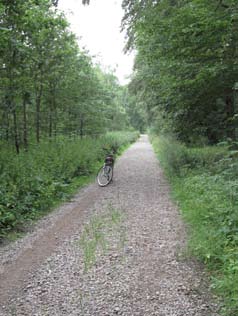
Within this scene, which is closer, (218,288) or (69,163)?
(218,288)

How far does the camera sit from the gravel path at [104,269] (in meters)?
3.75

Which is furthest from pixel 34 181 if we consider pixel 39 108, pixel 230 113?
pixel 230 113

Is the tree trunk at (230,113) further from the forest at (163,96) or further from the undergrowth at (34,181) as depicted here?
the undergrowth at (34,181)

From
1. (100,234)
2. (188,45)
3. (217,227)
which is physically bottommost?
(100,234)

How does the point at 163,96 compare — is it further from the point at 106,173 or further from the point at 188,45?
the point at 106,173

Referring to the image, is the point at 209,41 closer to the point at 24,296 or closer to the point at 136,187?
the point at 136,187

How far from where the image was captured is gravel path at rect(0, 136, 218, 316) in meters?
3.75

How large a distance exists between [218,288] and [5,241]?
157 inches

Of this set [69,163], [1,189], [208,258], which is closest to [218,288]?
[208,258]

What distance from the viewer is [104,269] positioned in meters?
4.73

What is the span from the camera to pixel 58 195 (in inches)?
382

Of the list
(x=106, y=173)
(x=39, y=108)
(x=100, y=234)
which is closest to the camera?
(x=100, y=234)

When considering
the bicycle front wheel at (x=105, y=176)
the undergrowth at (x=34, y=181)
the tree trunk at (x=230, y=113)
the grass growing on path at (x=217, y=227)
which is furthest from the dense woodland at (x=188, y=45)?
the undergrowth at (x=34, y=181)

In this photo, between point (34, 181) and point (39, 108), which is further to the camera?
point (39, 108)
